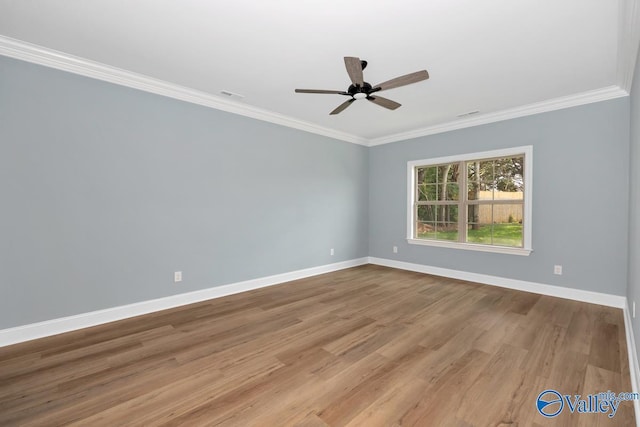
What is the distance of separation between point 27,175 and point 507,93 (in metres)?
5.23

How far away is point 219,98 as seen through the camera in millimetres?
3660

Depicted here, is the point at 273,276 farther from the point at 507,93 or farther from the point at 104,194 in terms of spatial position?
the point at 507,93

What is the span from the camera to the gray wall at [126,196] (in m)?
2.49

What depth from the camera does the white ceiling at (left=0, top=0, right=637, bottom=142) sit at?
2.02 metres

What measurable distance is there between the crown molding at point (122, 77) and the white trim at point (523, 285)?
137 inches

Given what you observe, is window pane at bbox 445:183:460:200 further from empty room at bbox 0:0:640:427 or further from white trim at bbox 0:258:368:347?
white trim at bbox 0:258:368:347

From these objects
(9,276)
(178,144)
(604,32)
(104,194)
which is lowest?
(9,276)

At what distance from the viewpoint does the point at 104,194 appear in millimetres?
2881

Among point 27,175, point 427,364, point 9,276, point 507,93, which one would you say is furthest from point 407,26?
point 9,276

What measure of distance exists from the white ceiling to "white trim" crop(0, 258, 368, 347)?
100 inches

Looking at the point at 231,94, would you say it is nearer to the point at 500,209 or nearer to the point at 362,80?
the point at 362,80

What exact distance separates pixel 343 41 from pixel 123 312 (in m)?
3.53

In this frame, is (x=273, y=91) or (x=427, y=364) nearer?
(x=427, y=364)

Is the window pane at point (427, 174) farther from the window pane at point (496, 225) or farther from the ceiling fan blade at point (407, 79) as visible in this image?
the ceiling fan blade at point (407, 79)
